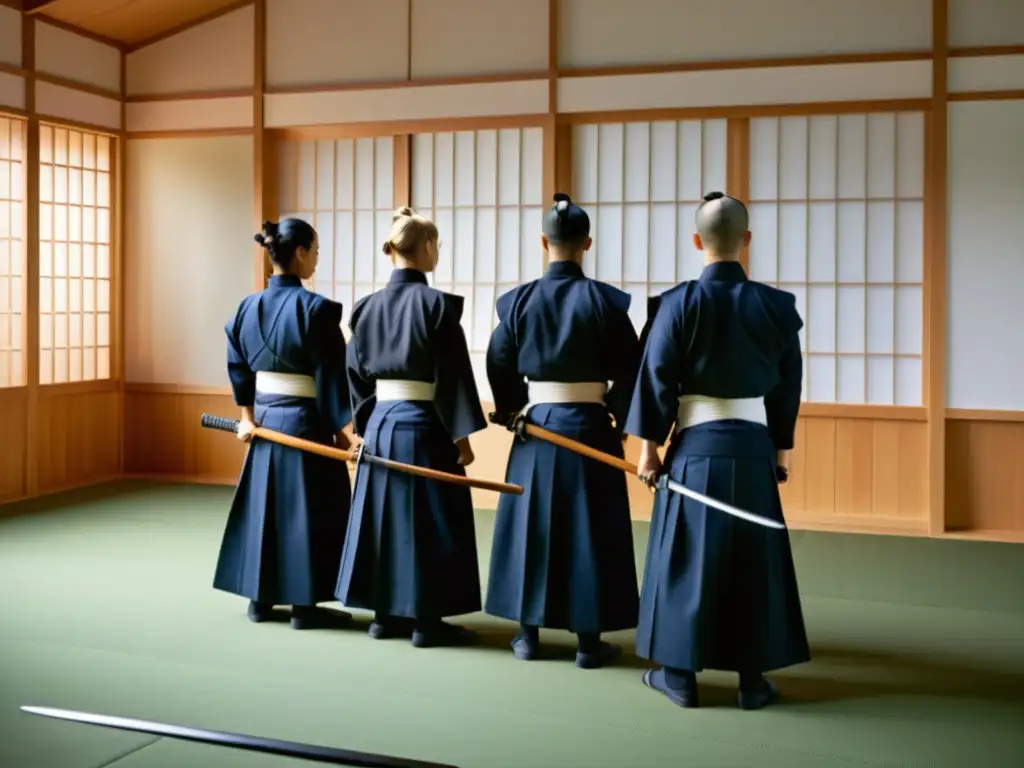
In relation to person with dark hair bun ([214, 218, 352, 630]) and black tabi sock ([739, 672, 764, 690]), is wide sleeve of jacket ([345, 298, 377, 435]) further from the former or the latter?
black tabi sock ([739, 672, 764, 690])

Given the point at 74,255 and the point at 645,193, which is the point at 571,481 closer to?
the point at 645,193

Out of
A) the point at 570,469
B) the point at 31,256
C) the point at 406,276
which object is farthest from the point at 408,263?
the point at 31,256

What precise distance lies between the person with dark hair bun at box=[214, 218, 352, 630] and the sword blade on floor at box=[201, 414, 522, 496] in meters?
0.06

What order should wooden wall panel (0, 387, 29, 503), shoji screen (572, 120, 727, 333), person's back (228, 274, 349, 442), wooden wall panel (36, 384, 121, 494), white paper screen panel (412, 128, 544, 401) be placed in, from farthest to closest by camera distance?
wooden wall panel (36, 384, 121, 494), white paper screen panel (412, 128, 544, 401), wooden wall panel (0, 387, 29, 503), shoji screen (572, 120, 727, 333), person's back (228, 274, 349, 442)

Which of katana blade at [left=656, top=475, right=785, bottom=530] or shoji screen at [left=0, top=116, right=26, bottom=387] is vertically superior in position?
shoji screen at [left=0, top=116, right=26, bottom=387]

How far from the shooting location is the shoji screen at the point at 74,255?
6.62 m

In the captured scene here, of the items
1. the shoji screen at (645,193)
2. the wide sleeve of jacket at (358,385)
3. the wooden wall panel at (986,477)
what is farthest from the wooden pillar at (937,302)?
the wide sleeve of jacket at (358,385)

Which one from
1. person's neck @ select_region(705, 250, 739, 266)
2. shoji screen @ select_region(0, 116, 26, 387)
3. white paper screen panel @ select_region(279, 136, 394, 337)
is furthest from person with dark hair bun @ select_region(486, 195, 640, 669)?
shoji screen @ select_region(0, 116, 26, 387)

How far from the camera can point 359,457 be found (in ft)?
12.5

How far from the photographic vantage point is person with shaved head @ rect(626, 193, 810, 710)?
3.20 meters

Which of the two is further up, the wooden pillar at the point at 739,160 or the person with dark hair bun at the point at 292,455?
the wooden pillar at the point at 739,160

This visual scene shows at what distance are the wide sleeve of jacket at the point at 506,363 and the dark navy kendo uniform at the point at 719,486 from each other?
1.78 ft

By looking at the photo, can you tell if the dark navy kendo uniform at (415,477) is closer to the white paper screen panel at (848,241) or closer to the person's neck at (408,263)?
the person's neck at (408,263)

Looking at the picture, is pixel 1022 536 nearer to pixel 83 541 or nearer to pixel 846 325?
pixel 846 325
